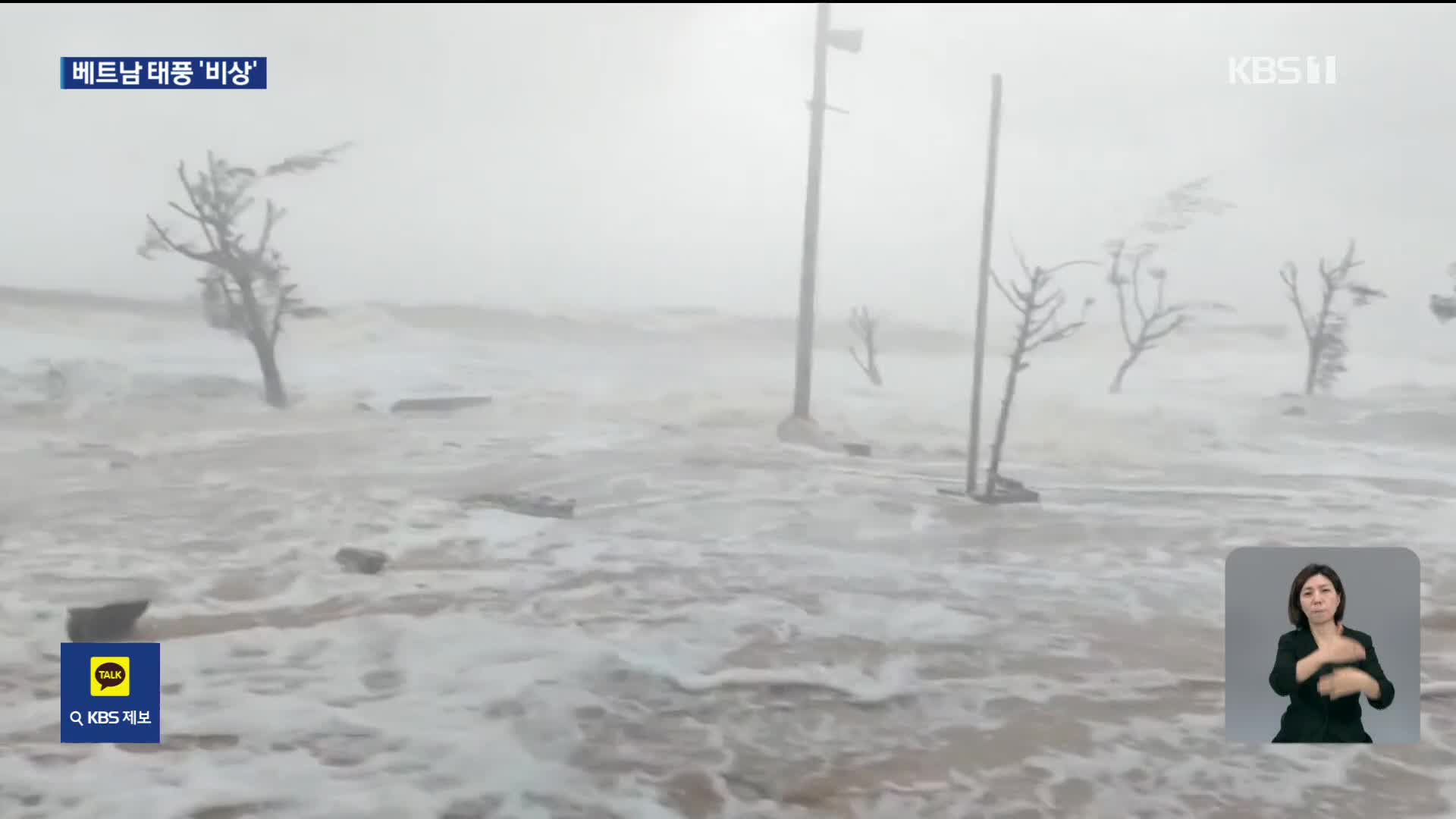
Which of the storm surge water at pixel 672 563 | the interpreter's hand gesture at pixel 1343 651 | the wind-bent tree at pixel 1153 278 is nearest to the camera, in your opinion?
the storm surge water at pixel 672 563

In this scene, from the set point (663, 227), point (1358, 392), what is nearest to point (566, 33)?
point (663, 227)

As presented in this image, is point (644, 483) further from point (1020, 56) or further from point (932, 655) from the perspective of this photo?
point (1020, 56)

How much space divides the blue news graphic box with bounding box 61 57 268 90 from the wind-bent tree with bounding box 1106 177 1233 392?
1431 millimetres

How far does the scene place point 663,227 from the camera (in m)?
1.52

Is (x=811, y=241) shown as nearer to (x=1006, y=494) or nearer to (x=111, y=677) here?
(x=1006, y=494)

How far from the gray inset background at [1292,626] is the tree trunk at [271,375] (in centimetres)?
156

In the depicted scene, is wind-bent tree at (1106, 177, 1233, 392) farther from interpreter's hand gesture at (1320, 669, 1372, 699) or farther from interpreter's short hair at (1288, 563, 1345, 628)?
interpreter's hand gesture at (1320, 669, 1372, 699)

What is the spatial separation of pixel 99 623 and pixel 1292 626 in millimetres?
1805

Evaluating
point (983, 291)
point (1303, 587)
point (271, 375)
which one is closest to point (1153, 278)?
point (983, 291)

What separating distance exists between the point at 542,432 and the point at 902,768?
78 centimetres

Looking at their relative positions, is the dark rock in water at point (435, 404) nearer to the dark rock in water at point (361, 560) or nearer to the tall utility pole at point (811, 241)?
the dark rock in water at point (361, 560)

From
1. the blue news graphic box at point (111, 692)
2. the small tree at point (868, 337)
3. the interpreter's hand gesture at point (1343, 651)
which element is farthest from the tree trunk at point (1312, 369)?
the blue news graphic box at point (111, 692)

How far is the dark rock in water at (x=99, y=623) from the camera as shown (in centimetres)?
134

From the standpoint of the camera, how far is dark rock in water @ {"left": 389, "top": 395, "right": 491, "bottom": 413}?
5.01ft
